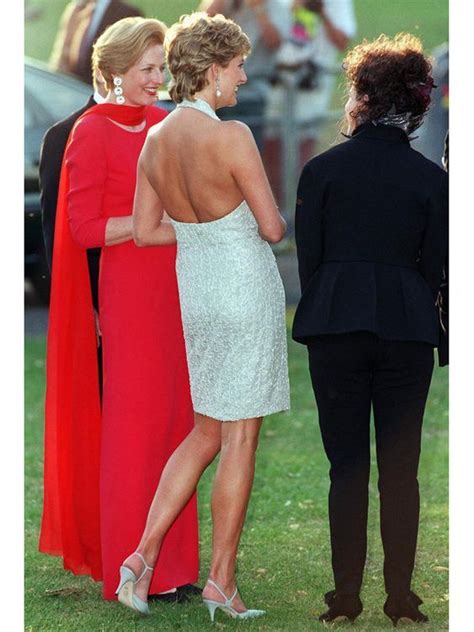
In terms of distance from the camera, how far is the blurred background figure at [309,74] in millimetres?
13469

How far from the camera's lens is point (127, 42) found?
4457mm

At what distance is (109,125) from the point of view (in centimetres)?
456

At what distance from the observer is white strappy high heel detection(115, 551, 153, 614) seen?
441 cm

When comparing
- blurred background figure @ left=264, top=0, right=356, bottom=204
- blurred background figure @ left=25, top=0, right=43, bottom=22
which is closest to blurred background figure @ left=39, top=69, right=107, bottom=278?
blurred background figure @ left=264, top=0, right=356, bottom=204

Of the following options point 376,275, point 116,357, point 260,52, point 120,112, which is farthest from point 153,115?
point 260,52

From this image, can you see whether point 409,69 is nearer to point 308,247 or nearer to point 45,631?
point 308,247

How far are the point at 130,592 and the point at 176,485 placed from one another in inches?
13.3

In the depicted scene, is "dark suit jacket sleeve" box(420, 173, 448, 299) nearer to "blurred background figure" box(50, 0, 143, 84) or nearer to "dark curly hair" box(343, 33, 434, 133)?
"dark curly hair" box(343, 33, 434, 133)

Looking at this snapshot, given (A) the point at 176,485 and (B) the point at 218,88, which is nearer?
(B) the point at 218,88

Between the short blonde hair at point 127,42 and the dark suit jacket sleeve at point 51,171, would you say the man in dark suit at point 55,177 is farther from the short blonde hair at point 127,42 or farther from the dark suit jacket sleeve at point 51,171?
the short blonde hair at point 127,42

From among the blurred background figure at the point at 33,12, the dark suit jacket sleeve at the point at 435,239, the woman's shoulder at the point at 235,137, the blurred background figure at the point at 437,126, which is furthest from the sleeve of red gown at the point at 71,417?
the blurred background figure at the point at 33,12

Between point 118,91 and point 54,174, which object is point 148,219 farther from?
point 54,174
